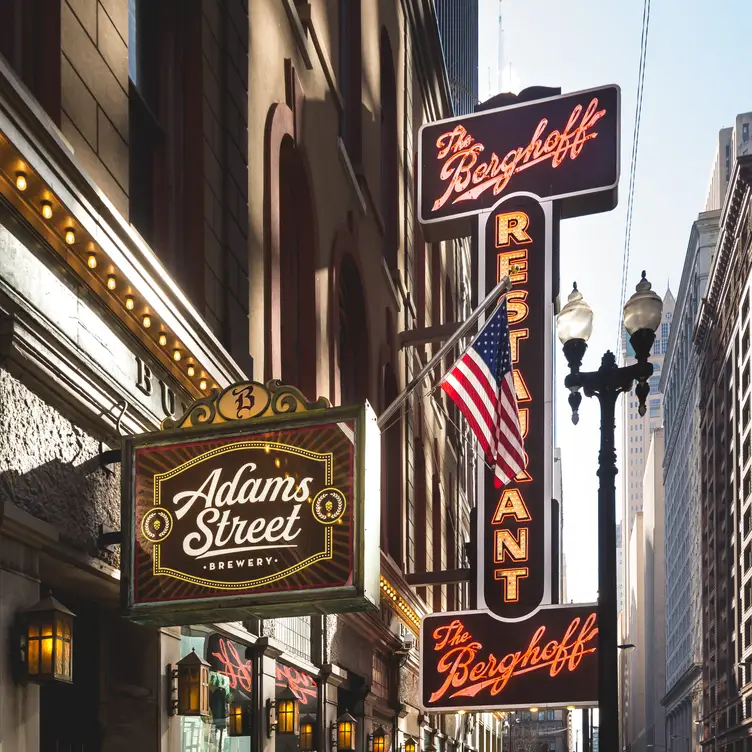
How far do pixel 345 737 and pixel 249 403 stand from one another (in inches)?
405

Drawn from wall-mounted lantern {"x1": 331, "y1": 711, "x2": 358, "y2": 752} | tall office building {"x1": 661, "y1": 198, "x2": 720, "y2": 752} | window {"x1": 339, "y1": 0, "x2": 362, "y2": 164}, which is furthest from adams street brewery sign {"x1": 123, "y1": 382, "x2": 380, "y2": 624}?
tall office building {"x1": 661, "y1": 198, "x2": 720, "y2": 752}

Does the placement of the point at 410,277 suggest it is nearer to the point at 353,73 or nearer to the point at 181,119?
the point at 353,73

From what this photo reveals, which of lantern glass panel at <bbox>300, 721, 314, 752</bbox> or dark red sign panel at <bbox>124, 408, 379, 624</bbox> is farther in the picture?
lantern glass panel at <bbox>300, 721, 314, 752</bbox>

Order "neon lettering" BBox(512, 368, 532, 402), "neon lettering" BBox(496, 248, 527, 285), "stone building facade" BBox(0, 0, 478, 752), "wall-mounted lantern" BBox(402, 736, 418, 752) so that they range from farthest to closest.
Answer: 1. "wall-mounted lantern" BBox(402, 736, 418, 752)
2. "neon lettering" BBox(496, 248, 527, 285)
3. "neon lettering" BBox(512, 368, 532, 402)
4. "stone building facade" BBox(0, 0, 478, 752)

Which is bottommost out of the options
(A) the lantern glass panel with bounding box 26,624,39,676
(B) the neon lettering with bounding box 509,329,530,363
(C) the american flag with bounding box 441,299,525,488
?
(A) the lantern glass panel with bounding box 26,624,39,676

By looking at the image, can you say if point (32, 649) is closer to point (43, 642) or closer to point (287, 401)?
point (43, 642)

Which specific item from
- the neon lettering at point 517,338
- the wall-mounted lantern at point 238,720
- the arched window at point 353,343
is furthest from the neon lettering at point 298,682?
the neon lettering at point 517,338

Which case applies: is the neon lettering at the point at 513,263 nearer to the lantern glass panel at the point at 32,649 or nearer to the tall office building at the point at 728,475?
the lantern glass panel at the point at 32,649

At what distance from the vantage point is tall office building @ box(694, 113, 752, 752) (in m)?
89.1

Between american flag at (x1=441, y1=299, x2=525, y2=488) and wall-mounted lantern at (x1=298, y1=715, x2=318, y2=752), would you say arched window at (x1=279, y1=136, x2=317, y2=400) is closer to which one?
american flag at (x1=441, y1=299, x2=525, y2=488)

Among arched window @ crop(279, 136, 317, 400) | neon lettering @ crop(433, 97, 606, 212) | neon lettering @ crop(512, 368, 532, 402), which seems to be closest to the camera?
arched window @ crop(279, 136, 317, 400)

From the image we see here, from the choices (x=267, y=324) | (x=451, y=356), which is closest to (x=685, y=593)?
(x=451, y=356)

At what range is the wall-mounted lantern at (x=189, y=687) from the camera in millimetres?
10305

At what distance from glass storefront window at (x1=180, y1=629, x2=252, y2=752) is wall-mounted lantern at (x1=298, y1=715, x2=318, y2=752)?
2443 millimetres
